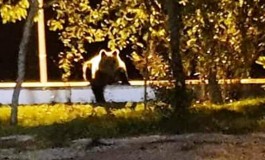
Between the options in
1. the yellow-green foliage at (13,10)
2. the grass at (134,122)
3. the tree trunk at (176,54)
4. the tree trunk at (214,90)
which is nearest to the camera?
the grass at (134,122)

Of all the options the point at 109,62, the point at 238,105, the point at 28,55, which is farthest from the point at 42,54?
the point at 238,105

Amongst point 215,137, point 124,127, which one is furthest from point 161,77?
point 215,137

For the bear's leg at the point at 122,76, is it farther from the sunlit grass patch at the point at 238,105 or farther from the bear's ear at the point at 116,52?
the sunlit grass patch at the point at 238,105

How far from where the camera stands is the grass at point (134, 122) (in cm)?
1175

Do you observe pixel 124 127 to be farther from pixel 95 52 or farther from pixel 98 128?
pixel 95 52

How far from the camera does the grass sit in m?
11.8

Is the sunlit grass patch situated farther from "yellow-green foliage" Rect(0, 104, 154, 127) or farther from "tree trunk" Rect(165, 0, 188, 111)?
Answer: "tree trunk" Rect(165, 0, 188, 111)

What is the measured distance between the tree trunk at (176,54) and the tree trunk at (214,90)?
3152 mm

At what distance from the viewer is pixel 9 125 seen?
1302cm

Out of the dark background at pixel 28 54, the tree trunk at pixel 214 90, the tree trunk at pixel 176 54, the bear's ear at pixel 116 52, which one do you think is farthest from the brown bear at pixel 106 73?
the tree trunk at pixel 176 54

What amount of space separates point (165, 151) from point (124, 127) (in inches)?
71.7

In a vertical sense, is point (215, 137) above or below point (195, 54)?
below

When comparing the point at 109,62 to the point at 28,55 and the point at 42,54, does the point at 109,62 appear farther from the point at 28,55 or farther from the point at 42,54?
the point at 28,55

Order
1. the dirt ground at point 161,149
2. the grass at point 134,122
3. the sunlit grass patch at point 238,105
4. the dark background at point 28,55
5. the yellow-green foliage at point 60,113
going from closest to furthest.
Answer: the dirt ground at point 161,149 → the grass at point 134,122 → the yellow-green foliage at point 60,113 → the sunlit grass patch at point 238,105 → the dark background at point 28,55
